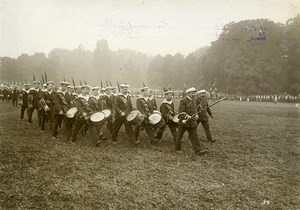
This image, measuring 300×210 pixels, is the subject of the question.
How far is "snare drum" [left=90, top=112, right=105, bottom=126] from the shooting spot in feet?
33.7

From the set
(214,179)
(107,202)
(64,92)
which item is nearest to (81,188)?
(107,202)

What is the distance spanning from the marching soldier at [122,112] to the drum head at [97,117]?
1.81ft

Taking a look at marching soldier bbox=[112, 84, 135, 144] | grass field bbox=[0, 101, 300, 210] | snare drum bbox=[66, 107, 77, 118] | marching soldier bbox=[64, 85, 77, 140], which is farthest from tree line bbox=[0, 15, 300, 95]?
grass field bbox=[0, 101, 300, 210]

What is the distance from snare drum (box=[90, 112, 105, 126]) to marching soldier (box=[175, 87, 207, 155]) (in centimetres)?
241

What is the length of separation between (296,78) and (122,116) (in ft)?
128

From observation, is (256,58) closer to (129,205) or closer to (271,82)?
(271,82)

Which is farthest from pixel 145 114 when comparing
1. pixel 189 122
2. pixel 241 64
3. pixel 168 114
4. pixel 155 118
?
pixel 241 64

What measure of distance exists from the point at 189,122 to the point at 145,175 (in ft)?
9.00

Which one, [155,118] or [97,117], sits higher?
[97,117]

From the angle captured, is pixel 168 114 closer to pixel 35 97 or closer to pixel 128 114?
pixel 128 114

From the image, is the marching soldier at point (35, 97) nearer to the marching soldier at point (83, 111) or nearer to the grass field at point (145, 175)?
the grass field at point (145, 175)

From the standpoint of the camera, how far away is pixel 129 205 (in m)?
5.78

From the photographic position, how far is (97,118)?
1038 centimetres

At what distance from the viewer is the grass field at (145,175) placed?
598cm
